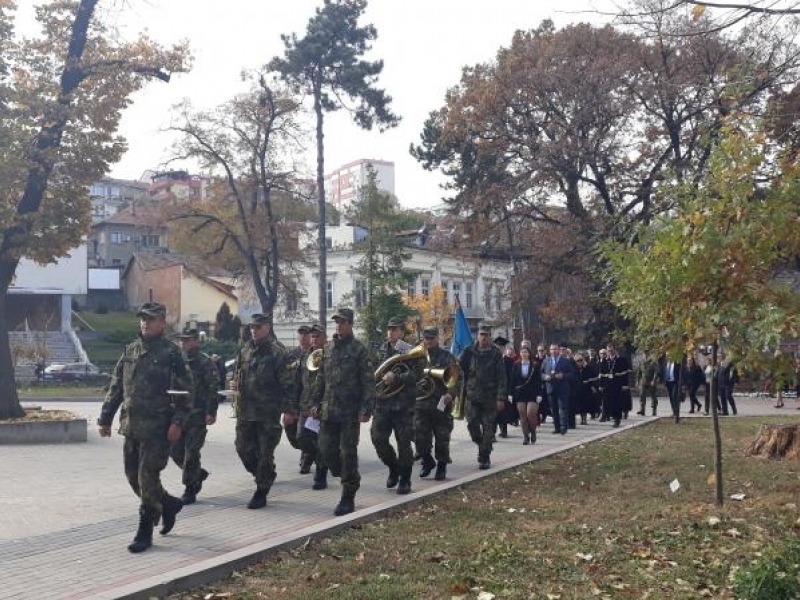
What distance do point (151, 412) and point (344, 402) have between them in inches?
87.7

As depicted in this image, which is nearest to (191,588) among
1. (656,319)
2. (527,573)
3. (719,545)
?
(527,573)

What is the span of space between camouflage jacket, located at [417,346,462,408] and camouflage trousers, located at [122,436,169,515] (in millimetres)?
4418

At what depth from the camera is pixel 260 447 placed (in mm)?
9719

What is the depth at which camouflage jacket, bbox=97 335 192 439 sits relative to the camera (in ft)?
25.7

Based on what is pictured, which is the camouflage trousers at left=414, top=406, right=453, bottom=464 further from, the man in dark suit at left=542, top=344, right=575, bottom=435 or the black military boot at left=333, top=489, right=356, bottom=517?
the man in dark suit at left=542, top=344, right=575, bottom=435

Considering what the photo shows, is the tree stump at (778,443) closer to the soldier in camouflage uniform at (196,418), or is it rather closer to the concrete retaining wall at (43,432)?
the soldier in camouflage uniform at (196,418)

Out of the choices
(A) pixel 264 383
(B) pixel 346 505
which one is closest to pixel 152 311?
(A) pixel 264 383

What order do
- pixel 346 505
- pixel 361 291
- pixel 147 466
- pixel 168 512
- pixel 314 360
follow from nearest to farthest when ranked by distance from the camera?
pixel 147 466, pixel 168 512, pixel 346 505, pixel 314 360, pixel 361 291

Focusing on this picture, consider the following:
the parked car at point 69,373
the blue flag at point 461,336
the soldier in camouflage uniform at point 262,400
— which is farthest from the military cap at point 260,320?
the parked car at point 69,373

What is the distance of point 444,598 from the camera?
612 cm

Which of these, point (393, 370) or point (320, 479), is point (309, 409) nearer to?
point (393, 370)

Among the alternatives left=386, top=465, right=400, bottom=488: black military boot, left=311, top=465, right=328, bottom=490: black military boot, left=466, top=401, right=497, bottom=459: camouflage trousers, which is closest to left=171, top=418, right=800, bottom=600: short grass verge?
left=386, top=465, right=400, bottom=488: black military boot

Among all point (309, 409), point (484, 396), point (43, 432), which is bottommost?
point (43, 432)

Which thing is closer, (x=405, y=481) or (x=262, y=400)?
(x=262, y=400)
